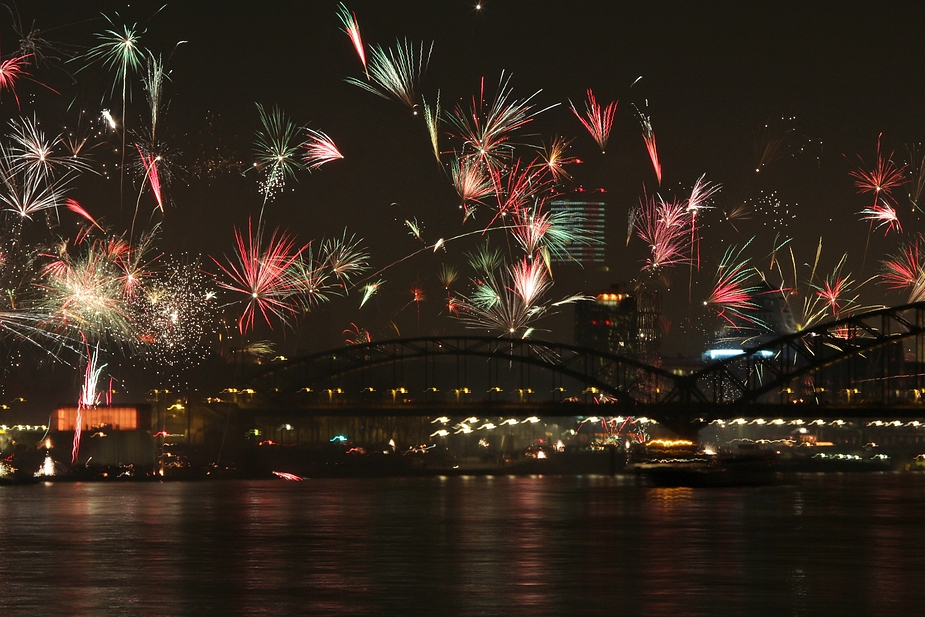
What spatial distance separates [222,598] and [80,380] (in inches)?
4227

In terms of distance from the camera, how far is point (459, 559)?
106ft

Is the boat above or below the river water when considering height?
above

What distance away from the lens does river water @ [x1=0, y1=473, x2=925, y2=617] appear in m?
24.3

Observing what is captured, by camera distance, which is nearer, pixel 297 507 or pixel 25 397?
pixel 297 507

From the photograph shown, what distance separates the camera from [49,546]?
3600 cm

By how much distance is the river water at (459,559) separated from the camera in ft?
79.8

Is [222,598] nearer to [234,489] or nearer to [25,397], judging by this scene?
[234,489]

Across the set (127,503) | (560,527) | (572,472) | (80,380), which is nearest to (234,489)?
(127,503)

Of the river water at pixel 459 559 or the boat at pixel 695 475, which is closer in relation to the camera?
the river water at pixel 459 559

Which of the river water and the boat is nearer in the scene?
the river water

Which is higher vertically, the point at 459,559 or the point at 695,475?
the point at 695,475

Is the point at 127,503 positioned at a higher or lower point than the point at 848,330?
lower

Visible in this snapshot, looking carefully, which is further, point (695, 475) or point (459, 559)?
point (695, 475)

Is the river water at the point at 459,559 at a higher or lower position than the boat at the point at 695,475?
lower
